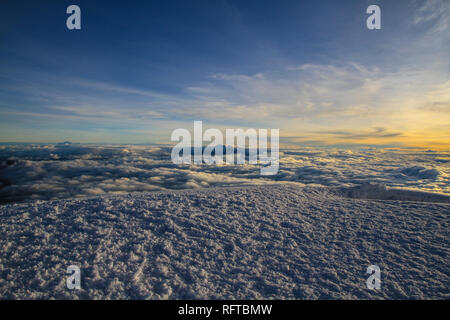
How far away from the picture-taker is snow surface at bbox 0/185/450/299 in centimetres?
322

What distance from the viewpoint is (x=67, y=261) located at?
140 inches

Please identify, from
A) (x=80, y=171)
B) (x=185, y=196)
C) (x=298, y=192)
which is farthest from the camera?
(x=80, y=171)

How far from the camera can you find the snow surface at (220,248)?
3223mm

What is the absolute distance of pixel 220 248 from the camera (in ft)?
13.6

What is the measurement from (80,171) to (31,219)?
80.4 metres
